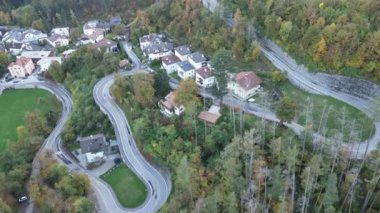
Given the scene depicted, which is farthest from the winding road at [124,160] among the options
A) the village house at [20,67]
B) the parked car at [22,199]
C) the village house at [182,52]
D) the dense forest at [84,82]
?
the village house at [20,67]

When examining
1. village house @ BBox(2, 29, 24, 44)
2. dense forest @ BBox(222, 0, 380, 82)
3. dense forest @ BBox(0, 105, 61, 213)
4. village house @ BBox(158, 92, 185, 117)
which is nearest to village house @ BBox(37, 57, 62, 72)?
village house @ BBox(2, 29, 24, 44)

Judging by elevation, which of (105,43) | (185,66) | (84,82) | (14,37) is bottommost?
(84,82)

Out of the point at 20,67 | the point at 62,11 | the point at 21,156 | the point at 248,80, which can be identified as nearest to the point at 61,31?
the point at 62,11

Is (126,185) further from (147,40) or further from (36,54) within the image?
(36,54)

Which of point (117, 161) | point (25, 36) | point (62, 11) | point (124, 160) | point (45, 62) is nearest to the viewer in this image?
point (124, 160)

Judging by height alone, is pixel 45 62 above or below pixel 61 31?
below

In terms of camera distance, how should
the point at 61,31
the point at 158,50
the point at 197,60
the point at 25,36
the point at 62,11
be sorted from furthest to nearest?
the point at 62,11 → the point at 61,31 → the point at 25,36 → the point at 158,50 → the point at 197,60

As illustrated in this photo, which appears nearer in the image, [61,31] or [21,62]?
[21,62]
